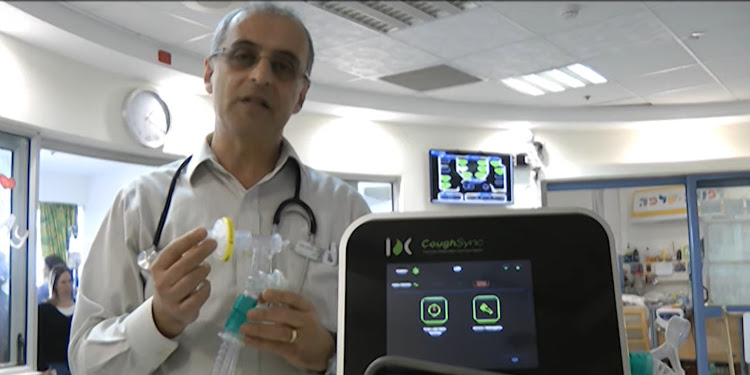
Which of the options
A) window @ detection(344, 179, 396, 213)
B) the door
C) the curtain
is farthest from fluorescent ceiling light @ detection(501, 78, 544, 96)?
the door

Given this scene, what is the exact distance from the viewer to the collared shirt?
33.2 inches

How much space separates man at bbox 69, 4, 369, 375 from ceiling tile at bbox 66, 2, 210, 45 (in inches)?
1.8

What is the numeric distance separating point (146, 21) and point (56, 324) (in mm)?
3574

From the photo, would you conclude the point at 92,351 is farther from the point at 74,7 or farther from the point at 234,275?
the point at 74,7

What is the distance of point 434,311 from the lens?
0.73 meters

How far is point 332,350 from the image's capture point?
2.80ft

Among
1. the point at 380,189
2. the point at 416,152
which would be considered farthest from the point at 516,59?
the point at 416,152

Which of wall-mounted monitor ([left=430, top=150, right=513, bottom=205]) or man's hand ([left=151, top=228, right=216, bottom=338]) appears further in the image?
wall-mounted monitor ([left=430, top=150, right=513, bottom=205])

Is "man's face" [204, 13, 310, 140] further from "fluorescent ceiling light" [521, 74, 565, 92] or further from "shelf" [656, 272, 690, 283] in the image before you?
"shelf" [656, 272, 690, 283]

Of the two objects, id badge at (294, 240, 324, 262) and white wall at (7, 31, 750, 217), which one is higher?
white wall at (7, 31, 750, 217)

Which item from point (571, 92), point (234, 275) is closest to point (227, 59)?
point (234, 275)

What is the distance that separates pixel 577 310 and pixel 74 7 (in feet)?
1.85

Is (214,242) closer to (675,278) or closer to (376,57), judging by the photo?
(376,57)

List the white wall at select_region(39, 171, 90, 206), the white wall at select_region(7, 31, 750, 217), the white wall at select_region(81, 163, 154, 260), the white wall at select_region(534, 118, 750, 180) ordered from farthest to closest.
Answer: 1. the white wall at select_region(534, 118, 750, 180)
2. the white wall at select_region(39, 171, 90, 206)
3. the white wall at select_region(81, 163, 154, 260)
4. the white wall at select_region(7, 31, 750, 217)
